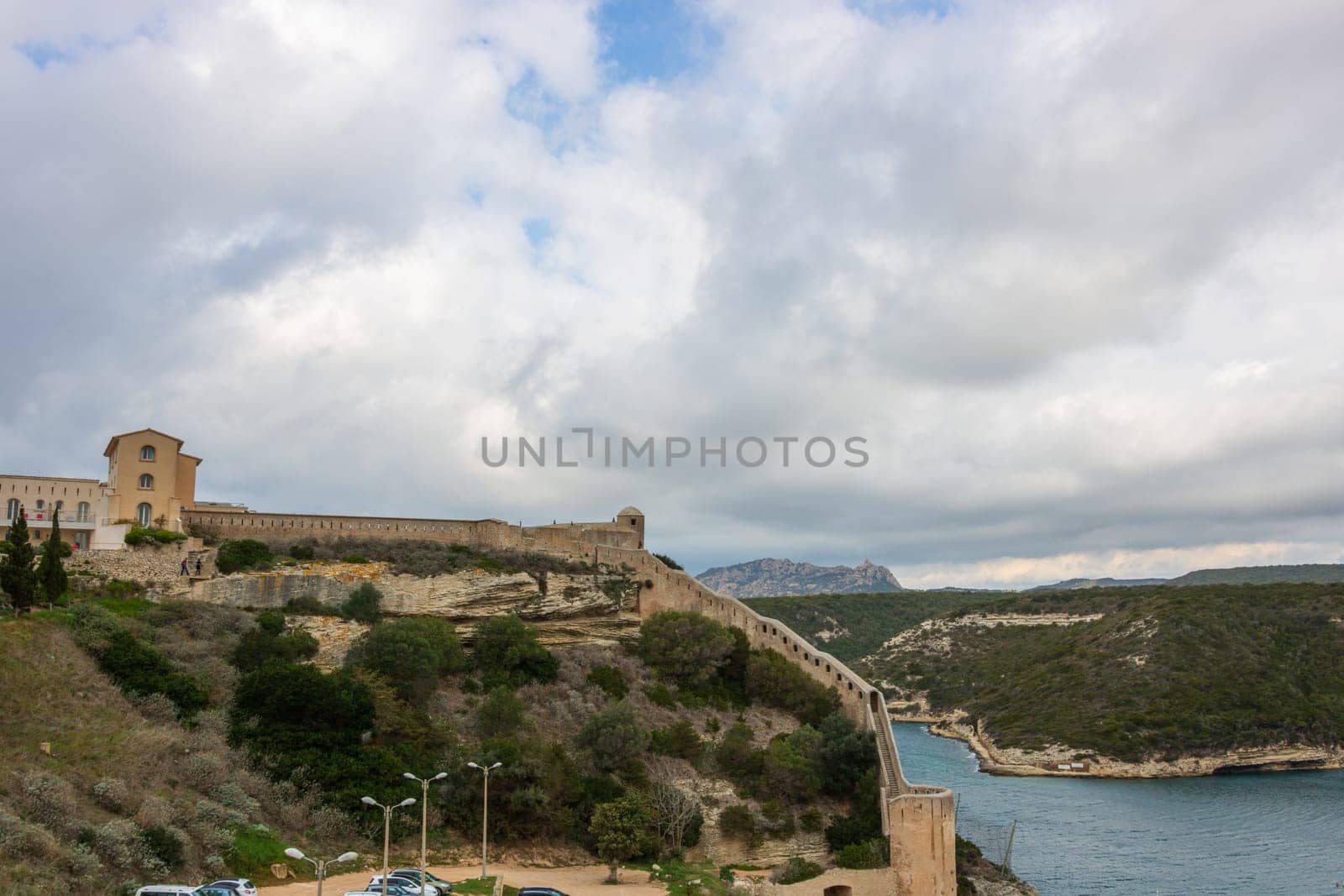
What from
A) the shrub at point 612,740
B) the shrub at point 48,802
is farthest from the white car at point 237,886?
the shrub at point 612,740

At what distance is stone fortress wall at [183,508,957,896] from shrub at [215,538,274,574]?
4.50ft

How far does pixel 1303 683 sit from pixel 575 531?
49985 mm

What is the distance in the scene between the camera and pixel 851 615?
4112 inches

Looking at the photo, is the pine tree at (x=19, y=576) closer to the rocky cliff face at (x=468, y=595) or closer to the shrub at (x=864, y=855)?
the rocky cliff face at (x=468, y=595)

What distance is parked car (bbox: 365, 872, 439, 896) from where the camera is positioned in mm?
19627

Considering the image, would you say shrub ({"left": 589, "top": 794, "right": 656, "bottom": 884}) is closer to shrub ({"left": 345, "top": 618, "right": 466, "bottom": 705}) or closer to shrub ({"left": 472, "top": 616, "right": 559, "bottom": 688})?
shrub ({"left": 345, "top": 618, "right": 466, "bottom": 705})

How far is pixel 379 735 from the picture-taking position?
94.0 ft

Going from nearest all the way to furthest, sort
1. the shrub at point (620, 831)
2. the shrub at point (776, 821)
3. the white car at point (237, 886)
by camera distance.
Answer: the white car at point (237, 886) < the shrub at point (620, 831) < the shrub at point (776, 821)

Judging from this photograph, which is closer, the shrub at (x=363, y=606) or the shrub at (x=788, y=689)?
the shrub at (x=363, y=606)

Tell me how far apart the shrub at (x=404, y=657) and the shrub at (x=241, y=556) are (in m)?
5.23

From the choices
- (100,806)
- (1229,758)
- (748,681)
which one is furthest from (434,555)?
(1229,758)

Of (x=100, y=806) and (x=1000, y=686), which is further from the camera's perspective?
(x=1000, y=686)

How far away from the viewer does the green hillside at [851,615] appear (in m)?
95.5

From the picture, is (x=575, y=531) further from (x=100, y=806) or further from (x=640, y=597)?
(x=100, y=806)
